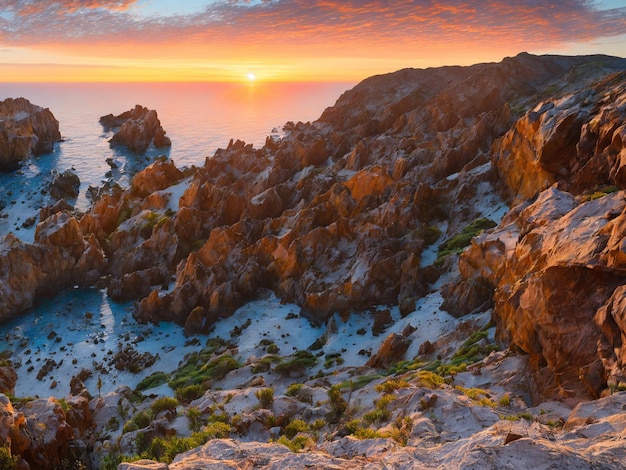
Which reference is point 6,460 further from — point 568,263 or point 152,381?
point 568,263

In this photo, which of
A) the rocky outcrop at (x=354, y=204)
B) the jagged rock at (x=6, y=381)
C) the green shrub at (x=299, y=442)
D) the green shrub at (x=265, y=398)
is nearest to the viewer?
the green shrub at (x=299, y=442)

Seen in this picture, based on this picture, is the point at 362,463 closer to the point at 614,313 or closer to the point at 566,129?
the point at 614,313

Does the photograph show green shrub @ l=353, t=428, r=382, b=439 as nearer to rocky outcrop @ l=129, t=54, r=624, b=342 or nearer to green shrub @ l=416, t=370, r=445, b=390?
green shrub @ l=416, t=370, r=445, b=390

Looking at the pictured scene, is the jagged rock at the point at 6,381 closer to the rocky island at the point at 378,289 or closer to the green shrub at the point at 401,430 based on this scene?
the rocky island at the point at 378,289

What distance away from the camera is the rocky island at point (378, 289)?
59.1 ft

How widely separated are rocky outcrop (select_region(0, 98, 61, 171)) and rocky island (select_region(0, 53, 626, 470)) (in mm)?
36022

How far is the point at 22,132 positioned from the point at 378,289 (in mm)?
113265

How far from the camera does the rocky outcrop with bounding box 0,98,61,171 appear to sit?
109875mm

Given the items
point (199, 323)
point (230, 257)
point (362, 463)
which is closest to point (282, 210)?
point (230, 257)

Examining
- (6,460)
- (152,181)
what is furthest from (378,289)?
(152,181)

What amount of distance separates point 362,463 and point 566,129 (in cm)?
3561

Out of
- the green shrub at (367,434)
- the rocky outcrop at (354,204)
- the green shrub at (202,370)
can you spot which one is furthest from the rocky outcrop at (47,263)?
the green shrub at (367,434)

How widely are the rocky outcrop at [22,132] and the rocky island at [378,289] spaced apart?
36.0 m

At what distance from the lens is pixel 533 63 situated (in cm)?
10325
